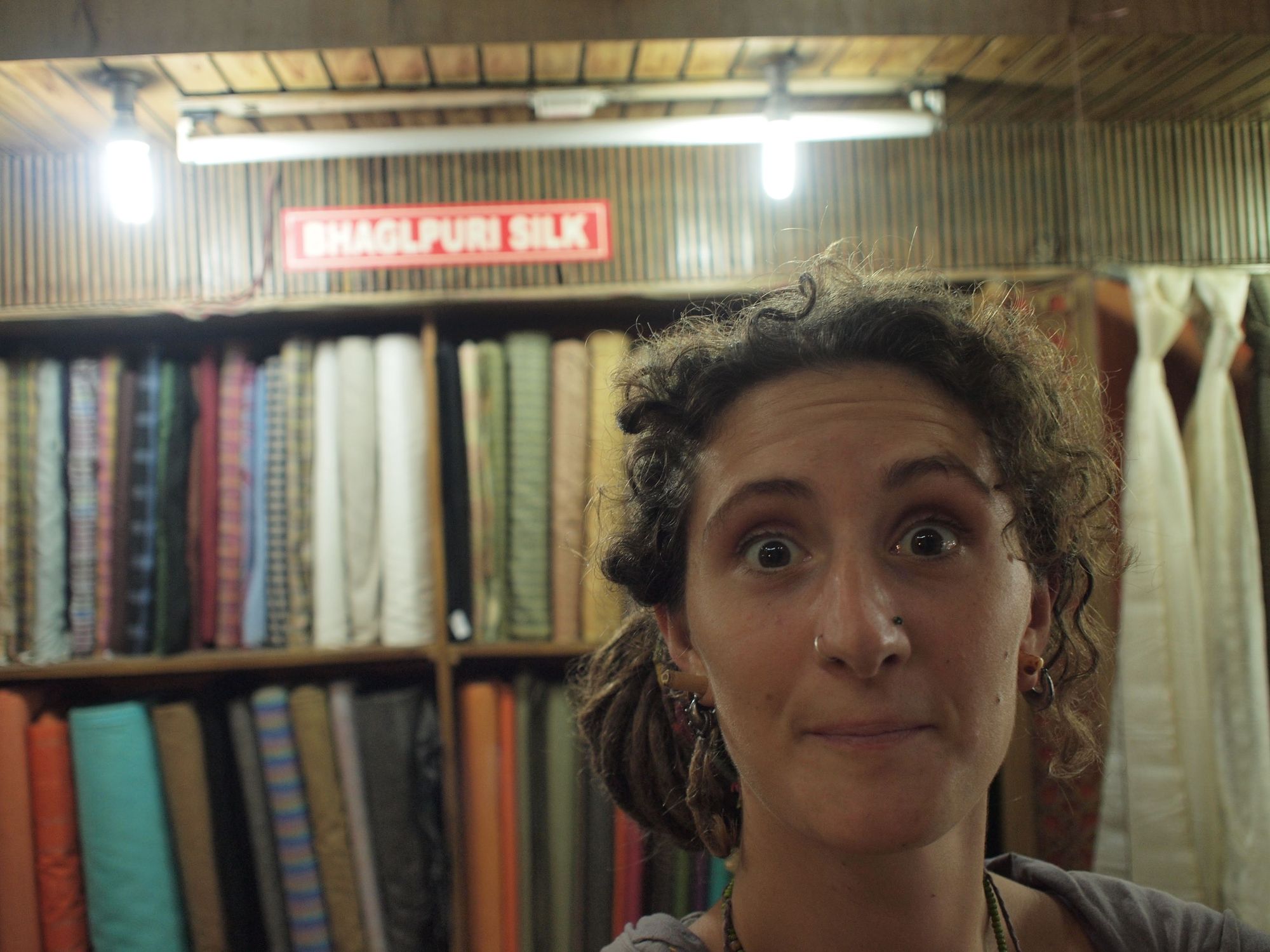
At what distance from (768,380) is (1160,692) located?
118 cm

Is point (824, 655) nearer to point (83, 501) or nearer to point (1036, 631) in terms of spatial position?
point (1036, 631)

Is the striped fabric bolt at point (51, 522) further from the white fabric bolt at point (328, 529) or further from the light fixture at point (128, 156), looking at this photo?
the white fabric bolt at point (328, 529)

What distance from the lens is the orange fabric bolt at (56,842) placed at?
164cm

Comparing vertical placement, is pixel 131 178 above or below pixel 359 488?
above

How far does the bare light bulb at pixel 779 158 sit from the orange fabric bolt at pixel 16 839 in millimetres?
1721

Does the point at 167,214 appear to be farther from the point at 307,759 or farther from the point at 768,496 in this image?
the point at 768,496

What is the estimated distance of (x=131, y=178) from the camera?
1.54m

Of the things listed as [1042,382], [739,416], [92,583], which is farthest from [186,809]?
[1042,382]

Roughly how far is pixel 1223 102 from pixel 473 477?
1649mm

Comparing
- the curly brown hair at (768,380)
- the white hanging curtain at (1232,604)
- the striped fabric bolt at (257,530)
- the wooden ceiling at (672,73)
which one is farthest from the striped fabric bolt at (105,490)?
the white hanging curtain at (1232,604)

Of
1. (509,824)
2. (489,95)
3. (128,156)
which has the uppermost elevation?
(489,95)

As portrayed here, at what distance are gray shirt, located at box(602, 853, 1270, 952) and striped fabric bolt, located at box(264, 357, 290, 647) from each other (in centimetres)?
102

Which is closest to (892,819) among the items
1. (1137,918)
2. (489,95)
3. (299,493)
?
(1137,918)

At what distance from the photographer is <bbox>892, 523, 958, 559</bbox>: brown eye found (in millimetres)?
760
